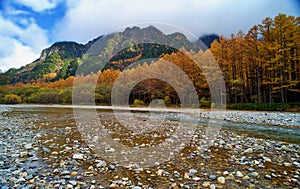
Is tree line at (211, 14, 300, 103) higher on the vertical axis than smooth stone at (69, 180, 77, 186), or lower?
higher

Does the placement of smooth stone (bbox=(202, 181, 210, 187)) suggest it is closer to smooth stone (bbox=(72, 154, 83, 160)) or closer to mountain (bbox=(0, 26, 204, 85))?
smooth stone (bbox=(72, 154, 83, 160))

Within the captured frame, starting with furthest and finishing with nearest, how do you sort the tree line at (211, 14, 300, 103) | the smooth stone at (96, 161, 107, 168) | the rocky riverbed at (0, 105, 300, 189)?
1. the tree line at (211, 14, 300, 103)
2. the smooth stone at (96, 161, 107, 168)
3. the rocky riverbed at (0, 105, 300, 189)

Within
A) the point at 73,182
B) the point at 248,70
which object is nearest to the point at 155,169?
the point at 73,182

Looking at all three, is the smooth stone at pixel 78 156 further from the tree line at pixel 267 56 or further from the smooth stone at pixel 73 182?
the tree line at pixel 267 56

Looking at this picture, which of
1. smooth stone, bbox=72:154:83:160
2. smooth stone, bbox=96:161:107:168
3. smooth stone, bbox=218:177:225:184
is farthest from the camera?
smooth stone, bbox=72:154:83:160

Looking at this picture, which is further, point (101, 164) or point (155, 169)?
point (101, 164)

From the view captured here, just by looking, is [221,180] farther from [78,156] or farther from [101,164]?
[78,156]

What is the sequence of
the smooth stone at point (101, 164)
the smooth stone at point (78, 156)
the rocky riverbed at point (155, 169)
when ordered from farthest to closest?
the smooth stone at point (78, 156), the smooth stone at point (101, 164), the rocky riverbed at point (155, 169)

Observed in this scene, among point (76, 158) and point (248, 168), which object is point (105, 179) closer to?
point (76, 158)

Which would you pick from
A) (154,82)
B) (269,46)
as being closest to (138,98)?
(154,82)

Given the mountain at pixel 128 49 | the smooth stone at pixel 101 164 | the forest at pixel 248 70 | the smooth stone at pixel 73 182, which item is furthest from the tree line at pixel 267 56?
the smooth stone at pixel 73 182

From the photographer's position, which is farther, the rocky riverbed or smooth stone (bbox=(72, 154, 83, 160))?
smooth stone (bbox=(72, 154, 83, 160))

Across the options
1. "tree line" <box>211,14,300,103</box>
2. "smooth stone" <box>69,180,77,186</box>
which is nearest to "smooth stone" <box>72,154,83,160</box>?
"smooth stone" <box>69,180,77,186</box>

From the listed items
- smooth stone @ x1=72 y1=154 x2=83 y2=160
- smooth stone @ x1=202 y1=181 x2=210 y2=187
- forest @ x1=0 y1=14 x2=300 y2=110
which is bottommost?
smooth stone @ x1=202 y1=181 x2=210 y2=187
